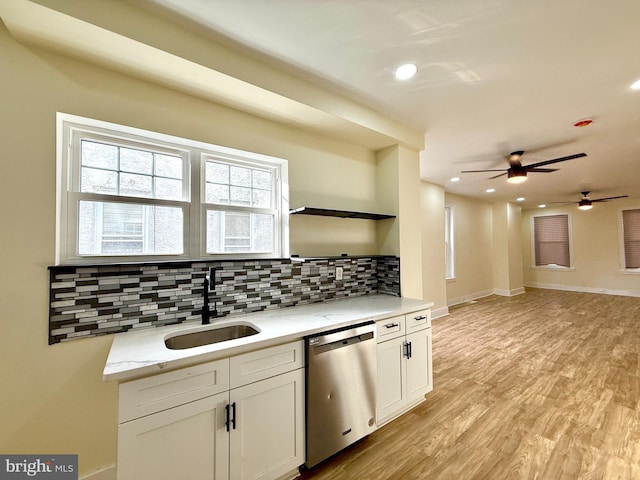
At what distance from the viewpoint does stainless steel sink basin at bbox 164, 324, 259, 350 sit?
1.80 meters

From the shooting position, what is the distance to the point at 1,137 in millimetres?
1454

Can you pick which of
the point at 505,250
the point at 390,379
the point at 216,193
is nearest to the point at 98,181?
the point at 216,193

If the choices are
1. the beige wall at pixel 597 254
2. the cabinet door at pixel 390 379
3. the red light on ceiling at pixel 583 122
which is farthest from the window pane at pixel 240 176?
the beige wall at pixel 597 254

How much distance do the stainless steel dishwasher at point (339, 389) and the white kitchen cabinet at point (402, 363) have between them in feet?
0.41

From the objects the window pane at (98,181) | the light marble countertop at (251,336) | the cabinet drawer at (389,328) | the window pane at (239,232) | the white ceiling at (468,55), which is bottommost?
the cabinet drawer at (389,328)

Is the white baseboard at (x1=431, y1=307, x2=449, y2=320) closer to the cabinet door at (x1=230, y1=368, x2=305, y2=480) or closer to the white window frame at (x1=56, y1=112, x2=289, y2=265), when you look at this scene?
the white window frame at (x1=56, y1=112, x2=289, y2=265)

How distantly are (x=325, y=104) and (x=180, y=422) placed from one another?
229 cm

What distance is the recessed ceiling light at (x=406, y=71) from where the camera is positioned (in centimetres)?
196

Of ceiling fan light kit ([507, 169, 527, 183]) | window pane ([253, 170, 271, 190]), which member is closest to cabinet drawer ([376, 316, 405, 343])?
window pane ([253, 170, 271, 190])

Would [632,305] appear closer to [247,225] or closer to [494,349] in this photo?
[494,349]

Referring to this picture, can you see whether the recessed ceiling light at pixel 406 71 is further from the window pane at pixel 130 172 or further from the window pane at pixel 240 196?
Answer: the window pane at pixel 130 172

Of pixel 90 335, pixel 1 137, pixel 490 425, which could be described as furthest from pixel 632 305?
pixel 1 137

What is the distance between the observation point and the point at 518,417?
231 cm

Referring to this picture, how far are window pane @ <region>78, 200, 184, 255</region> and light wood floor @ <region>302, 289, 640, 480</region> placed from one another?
183 cm
